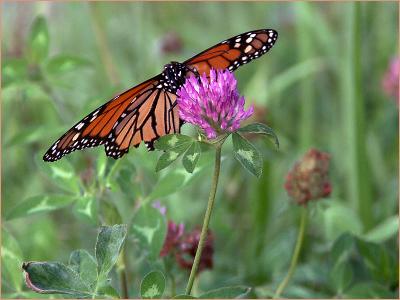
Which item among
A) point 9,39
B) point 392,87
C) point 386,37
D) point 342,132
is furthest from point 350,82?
point 9,39

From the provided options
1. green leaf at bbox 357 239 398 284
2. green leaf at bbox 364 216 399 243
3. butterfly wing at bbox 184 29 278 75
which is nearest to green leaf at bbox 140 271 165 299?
butterfly wing at bbox 184 29 278 75

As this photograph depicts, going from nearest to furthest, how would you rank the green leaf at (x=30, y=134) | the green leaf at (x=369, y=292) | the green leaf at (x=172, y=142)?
the green leaf at (x=172, y=142) → the green leaf at (x=369, y=292) → the green leaf at (x=30, y=134)

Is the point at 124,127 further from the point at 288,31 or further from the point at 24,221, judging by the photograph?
the point at 288,31

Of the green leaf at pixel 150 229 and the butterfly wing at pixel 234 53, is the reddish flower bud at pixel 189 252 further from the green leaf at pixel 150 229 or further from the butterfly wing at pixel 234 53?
the butterfly wing at pixel 234 53

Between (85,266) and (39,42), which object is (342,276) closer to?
(85,266)

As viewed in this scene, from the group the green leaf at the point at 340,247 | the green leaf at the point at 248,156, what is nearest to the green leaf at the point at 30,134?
the green leaf at the point at 340,247

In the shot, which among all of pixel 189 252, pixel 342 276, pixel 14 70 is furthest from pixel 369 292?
pixel 14 70

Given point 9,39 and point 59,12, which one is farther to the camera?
point 59,12
